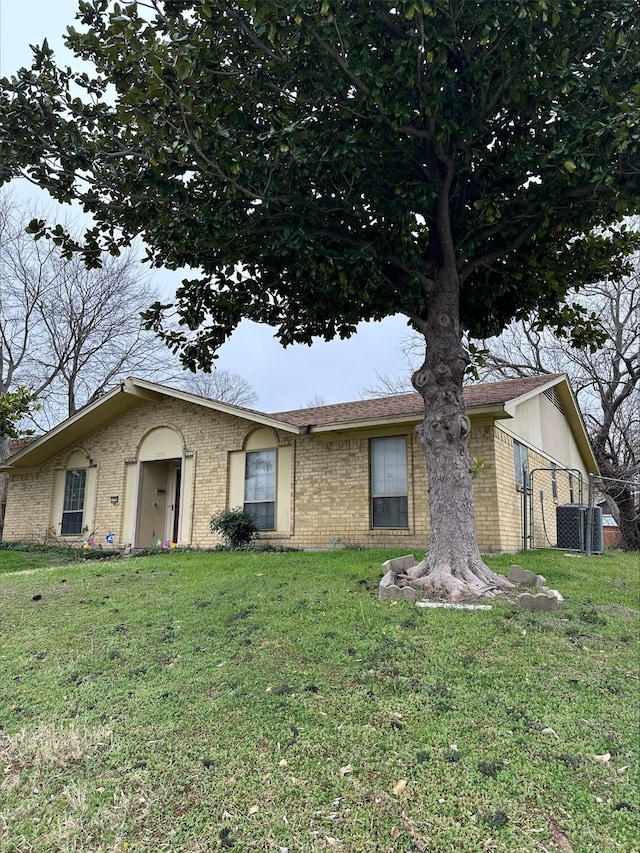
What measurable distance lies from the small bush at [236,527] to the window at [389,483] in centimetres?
278

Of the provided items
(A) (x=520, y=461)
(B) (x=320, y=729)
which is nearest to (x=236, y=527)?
(A) (x=520, y=461)

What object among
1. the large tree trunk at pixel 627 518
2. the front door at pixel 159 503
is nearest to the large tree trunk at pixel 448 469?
the front door at pixel 159 503

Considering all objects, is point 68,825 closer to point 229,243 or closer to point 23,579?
point 229,243

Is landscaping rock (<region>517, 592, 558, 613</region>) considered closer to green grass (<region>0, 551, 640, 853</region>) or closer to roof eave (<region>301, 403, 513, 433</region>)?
green grass (<region>0, 551, 640, 853</region>)

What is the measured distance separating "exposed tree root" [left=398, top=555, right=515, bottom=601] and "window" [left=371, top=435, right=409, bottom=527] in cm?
453

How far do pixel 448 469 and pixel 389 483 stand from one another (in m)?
4.71

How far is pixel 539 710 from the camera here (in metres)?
3.60

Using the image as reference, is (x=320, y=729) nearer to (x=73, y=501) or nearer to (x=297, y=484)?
(x=297, y=484)

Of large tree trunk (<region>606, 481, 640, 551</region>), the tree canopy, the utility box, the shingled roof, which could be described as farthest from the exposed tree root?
large tree trunk (<region>606, 481, 640, 551</region>)

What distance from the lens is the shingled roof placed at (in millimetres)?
11055

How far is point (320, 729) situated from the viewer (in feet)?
11.2

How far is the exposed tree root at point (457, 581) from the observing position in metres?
6.16

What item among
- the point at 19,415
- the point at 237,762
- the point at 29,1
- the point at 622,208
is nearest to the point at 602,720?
the point at 237,762

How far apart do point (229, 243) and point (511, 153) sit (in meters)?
3.61
